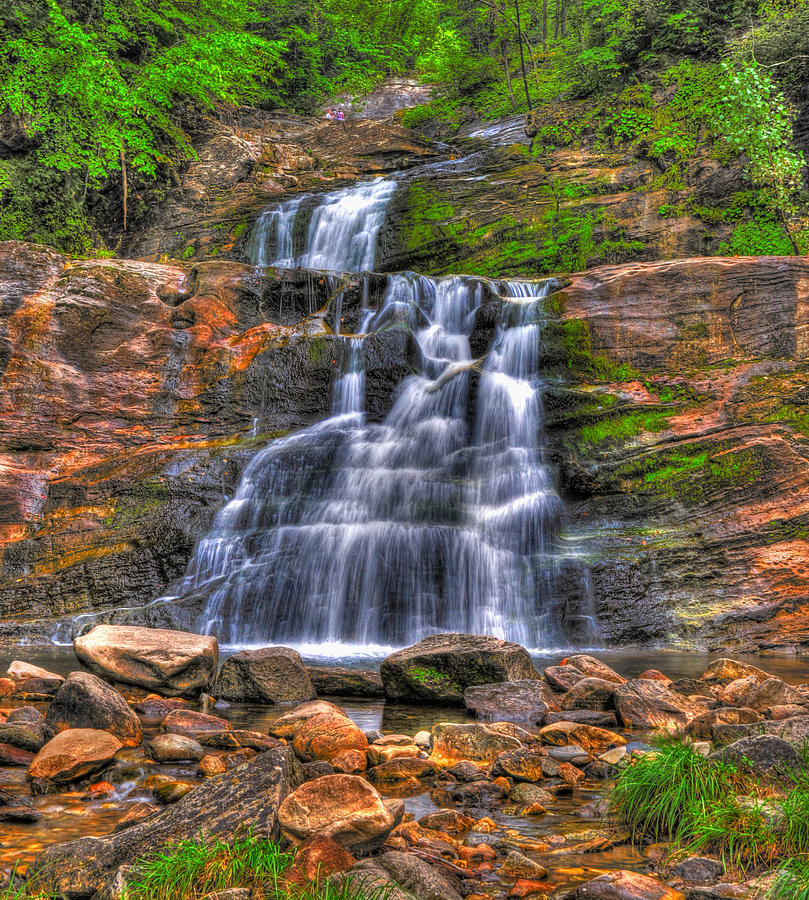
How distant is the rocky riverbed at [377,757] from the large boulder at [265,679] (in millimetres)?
18

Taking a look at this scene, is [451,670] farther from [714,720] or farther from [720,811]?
[720,811]

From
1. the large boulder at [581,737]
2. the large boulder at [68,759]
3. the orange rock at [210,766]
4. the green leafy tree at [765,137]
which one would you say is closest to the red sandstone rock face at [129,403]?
the large boulder at [68,759]

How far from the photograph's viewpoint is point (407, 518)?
11.2 metres

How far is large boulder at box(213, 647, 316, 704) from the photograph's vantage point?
6.45 meters

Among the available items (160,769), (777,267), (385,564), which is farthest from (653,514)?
(160,769)

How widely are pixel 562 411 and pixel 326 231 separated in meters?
10.9

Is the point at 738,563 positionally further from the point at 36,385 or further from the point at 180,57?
the point at 180,57

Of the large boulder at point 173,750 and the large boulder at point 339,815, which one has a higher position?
the large boulder at point 339,815

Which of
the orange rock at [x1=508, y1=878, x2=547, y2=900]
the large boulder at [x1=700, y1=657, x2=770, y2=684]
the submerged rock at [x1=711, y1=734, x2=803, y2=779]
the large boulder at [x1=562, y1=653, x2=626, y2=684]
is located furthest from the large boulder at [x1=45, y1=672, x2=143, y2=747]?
the large boulder at [x1=700, y1=657, x2=770, y2=684]

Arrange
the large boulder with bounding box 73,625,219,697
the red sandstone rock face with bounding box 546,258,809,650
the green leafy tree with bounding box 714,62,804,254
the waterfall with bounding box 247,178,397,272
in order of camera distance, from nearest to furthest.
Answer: the large boulder with bounding box 73,625,219,697
the red sandstone rock face with bounding box 546,258,809,650
the green leafy tree with bounding box 714,62,804,254
the waterfall with bounding box 247,178,397,272

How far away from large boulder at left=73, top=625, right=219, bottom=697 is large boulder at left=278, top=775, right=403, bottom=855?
3.50 m

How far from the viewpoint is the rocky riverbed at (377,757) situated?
3043 mm

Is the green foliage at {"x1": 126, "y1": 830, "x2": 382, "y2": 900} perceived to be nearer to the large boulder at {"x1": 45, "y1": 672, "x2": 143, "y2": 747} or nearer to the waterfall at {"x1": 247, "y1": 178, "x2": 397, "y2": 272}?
the large boulder at {"x1": 45, "y1": 672, "x2": 143, "y2": 747}

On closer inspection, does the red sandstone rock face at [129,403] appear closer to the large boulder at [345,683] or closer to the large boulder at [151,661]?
the large boulder at [151,661]
